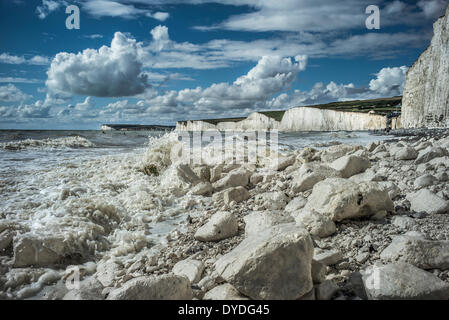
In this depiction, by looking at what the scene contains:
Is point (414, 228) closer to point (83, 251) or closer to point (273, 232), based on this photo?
point (273, 232)

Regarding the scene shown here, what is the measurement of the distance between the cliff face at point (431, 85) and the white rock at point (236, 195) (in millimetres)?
35791

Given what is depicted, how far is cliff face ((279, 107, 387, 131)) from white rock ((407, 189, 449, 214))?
62.2 m

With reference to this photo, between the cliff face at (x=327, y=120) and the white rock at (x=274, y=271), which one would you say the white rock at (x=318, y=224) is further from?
the cliff face at (x=327, y=120)

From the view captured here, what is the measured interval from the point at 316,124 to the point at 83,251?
257 ft

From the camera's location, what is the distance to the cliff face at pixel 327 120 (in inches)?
2450

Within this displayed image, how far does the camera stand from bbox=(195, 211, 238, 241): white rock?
352 cm

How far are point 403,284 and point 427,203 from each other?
181cm

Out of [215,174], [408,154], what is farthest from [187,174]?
[408,154]

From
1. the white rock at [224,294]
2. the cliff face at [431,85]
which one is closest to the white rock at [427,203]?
the white rock at [224,294]

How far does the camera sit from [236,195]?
5.09m

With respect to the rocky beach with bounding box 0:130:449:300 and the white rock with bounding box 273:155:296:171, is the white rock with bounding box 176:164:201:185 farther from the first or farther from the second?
the white rock with bounding box 273:155:296:171

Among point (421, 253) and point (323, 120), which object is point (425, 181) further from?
point (323, 120)

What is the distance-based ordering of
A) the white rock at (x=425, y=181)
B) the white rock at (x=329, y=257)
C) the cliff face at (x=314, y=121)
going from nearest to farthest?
the white rock at (x=329, y=257) → the white rock at (x=425, y=181) → the cliff face at (x=314, y=121)

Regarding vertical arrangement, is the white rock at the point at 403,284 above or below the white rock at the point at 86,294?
above
